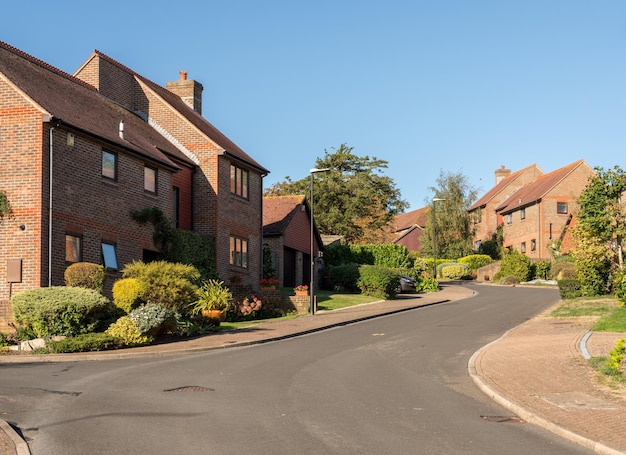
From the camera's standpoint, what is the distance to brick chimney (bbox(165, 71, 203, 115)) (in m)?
43.2

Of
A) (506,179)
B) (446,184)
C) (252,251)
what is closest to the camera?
(252,251)

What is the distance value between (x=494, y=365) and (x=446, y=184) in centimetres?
6396

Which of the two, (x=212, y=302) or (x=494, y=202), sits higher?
(x=494, y=202)

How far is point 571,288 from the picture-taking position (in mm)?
38719

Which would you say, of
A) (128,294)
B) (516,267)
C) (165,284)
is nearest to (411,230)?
(516,267)

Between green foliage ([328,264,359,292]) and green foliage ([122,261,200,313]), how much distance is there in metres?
21.4

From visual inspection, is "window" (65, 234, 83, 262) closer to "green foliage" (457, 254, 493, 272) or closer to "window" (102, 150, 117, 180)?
"window" (102, 150, 117, 180)

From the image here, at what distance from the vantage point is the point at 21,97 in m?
25.9

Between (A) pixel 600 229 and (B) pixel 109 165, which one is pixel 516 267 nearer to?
(A) pixel 600 229

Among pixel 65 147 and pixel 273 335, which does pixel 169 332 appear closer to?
pixel 273 335

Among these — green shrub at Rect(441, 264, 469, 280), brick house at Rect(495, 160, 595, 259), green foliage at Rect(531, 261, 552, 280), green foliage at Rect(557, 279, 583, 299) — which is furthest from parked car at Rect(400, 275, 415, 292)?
brick house at Rect(495, 160, 595, 259)

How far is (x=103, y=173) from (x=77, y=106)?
3.20 metres

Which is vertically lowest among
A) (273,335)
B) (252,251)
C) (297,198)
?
(273,335)

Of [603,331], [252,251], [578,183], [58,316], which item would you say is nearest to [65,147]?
[58,316]
